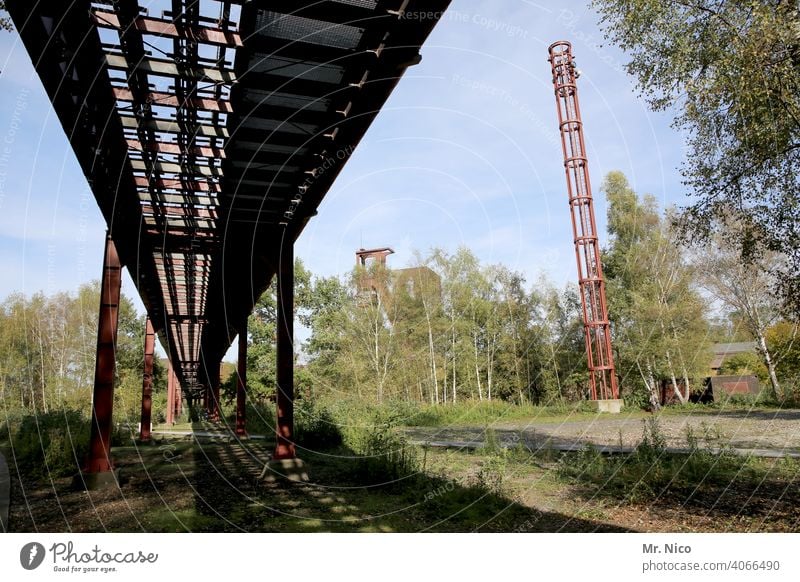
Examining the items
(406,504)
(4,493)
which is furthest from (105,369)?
(406,504)

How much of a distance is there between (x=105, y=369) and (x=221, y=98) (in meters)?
7.82

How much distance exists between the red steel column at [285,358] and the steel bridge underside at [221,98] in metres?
0.83

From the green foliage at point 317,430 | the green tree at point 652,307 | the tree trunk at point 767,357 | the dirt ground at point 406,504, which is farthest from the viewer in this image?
the green tree at point 652,307

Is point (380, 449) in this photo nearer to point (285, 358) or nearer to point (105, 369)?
point (285, 358)

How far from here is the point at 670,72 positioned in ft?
30.3

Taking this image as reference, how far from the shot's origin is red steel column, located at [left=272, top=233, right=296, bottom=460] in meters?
12.4

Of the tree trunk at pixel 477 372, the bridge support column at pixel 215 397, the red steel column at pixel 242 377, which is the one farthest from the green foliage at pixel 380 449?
the bridge support column at pixel 215 397

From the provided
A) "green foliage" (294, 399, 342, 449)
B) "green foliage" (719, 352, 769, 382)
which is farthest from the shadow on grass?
"green foliage" (719, 352, 769, 382)

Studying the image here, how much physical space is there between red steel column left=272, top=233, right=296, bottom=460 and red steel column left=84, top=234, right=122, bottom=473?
372cm

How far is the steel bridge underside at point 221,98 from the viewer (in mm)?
5582

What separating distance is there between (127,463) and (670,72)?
1693 centimetres

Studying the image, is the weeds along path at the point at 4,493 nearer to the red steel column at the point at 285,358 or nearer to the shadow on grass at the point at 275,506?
the shadow on grass at the point at 275,506

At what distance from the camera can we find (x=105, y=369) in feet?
38.7
